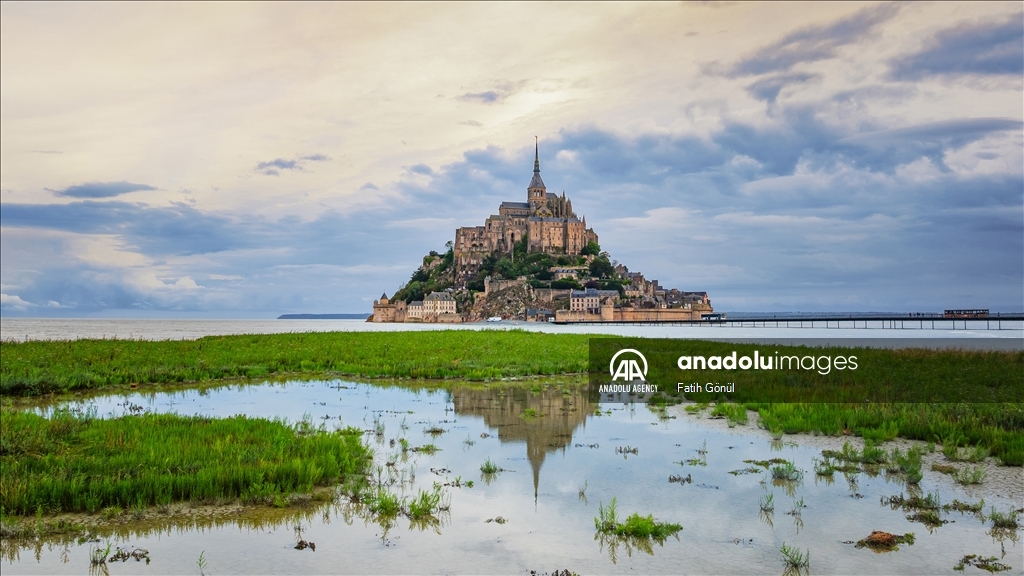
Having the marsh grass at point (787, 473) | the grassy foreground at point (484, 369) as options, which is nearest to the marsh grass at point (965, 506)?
the marsh grass at point (787, 473)

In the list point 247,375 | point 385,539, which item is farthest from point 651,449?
point 247,375

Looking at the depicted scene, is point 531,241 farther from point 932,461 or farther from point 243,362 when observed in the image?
point 932,461

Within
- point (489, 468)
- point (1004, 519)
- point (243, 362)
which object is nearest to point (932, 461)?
point (1004, 519)

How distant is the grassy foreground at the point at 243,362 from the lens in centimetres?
2191

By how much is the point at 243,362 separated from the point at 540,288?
151 metres

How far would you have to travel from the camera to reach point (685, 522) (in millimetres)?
8055

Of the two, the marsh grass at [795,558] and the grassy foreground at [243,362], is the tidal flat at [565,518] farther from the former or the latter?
the grassy foreground at [243,362]

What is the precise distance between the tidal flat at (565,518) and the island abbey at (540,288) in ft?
493

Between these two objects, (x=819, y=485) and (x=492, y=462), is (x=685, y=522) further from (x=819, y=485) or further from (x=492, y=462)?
(x=492, y=462)

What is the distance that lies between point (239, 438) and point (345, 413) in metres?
5.07

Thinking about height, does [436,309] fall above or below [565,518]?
above

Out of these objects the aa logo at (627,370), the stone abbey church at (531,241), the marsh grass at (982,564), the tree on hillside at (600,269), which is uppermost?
the stone abbey church at (531,241)

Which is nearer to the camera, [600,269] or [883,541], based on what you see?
[883,541]

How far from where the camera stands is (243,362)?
28.8 meters
